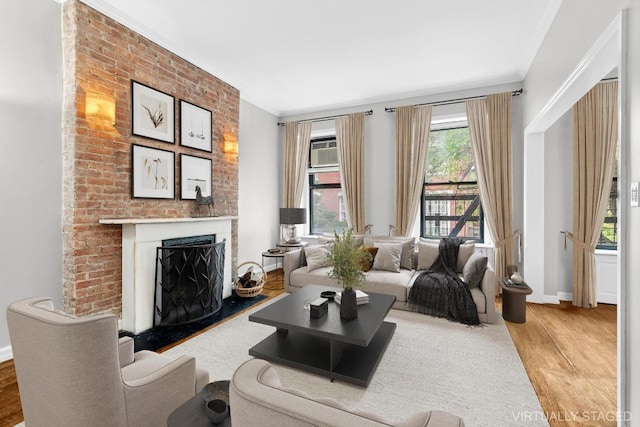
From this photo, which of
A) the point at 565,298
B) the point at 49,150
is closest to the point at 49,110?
the point at 49,150

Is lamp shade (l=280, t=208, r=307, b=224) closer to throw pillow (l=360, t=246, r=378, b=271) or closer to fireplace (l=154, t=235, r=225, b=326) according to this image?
throw pillow (l=360, t=246, r=378, b=271)

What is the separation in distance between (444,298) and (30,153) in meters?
4.12

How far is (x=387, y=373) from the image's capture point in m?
2.24

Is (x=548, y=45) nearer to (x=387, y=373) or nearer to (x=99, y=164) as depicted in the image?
(x=387, y=373)

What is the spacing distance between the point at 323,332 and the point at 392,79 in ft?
12.1

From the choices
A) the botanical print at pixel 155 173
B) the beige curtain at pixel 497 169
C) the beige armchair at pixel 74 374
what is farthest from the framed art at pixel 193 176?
the beige curtain at pixel 497 169

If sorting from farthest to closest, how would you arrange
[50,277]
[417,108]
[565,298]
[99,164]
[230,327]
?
[417,108]
[565,298]
[230,327]
[99,164]
[50,277]

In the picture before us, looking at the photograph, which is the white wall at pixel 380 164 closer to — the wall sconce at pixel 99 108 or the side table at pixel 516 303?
the side table at pixel 516 303

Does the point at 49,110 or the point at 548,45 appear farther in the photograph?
the point at 548,45

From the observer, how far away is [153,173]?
10.9 feet

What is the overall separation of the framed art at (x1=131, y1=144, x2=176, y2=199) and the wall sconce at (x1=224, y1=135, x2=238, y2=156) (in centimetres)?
95

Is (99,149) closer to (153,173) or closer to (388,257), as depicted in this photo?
(153,173)

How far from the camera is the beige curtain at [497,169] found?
417 cm

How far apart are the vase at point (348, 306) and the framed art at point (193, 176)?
2.47 meters
